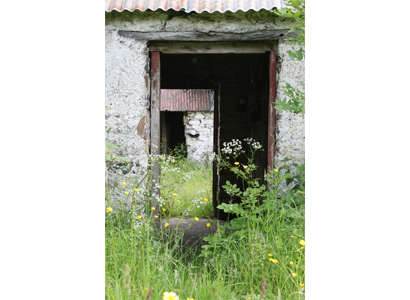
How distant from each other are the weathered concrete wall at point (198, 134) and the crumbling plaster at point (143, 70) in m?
6.83

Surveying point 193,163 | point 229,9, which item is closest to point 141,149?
A: point 229,9

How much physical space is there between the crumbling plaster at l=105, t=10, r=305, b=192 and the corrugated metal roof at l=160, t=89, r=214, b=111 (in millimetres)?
6616

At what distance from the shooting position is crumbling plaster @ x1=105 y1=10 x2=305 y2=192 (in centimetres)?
303

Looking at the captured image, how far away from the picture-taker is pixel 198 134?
997 centimetres

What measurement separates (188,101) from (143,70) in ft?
22.7

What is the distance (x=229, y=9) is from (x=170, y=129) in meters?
8.93

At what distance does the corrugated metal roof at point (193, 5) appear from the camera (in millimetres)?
2930

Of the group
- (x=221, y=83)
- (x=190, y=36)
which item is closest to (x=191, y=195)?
(x=221, y=83)

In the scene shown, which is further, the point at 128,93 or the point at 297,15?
the point at 128,93

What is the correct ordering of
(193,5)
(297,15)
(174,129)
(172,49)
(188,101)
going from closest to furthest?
(297,15) < (193,5) < (172,49) < (188,101) < (174,129)

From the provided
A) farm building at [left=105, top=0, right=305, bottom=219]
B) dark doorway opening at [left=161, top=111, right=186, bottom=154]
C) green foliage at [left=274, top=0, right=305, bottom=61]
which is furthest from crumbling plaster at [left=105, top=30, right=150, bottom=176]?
dark doorway opening at [left=161, top=111, right=186, bottom=154]

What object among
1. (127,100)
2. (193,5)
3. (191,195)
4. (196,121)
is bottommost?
(191,195)

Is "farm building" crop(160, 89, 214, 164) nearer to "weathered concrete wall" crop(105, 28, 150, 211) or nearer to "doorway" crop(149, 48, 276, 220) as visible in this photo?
"doorway" crop(149, 48, 276, 220)

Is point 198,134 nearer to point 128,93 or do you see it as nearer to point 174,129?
point 174,129
